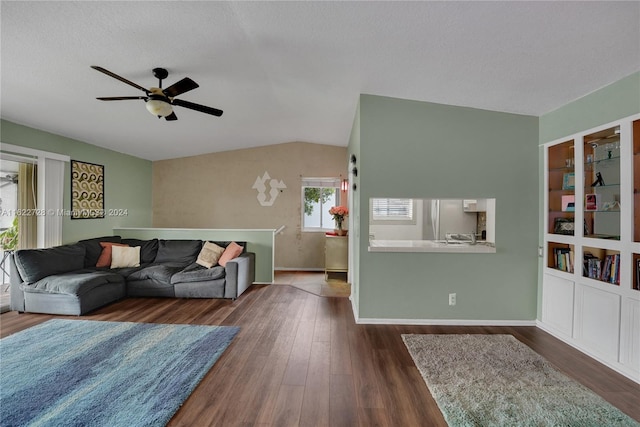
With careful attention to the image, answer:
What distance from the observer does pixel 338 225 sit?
Answer: 566cm

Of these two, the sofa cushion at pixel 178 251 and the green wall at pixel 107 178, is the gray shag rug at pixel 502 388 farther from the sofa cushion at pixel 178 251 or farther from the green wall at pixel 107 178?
the green wall at pixel 107 178

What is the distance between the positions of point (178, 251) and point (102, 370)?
2.76 metres

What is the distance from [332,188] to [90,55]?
479 cm

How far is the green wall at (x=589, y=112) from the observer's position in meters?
2.39

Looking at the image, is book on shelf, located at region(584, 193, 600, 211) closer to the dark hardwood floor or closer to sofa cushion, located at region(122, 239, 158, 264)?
the dark hardwood floor

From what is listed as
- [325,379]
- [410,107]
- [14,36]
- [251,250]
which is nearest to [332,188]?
[251,250]

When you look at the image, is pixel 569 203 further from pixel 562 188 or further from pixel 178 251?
pixel 178 251

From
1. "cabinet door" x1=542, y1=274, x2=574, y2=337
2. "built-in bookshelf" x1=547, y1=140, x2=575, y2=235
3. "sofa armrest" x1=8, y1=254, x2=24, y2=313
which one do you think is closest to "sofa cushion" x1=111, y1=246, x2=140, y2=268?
"sofa armrest" x1=8, y1=254, x2=24, y2=313

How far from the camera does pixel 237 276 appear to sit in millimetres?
4395

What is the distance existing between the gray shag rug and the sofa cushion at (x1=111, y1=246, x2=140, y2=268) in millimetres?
4345

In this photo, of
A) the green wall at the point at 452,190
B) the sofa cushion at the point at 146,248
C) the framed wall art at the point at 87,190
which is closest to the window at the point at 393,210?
the green wall at the point at 452,190

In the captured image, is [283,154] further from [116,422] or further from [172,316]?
[116,422]

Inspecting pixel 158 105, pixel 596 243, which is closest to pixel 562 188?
pixel 596 243

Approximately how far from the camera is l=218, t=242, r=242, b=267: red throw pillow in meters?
4.79
